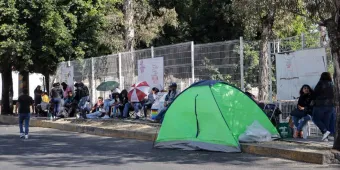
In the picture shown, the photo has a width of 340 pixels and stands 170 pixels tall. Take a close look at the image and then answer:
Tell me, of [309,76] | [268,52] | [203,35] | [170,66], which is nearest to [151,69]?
[170,66]

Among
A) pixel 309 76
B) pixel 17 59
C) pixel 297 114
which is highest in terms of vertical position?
pixel 17 59

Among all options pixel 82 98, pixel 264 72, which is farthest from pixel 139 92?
pixel 264 72

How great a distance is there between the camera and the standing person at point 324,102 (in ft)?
38.5

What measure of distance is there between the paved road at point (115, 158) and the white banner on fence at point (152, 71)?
13.0 feet

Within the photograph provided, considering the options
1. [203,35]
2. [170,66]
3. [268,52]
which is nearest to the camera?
[268,52]

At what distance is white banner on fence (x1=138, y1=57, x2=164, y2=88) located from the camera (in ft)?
59.4

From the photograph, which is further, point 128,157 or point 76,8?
point 76,8

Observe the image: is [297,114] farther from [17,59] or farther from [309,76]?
[17,59]

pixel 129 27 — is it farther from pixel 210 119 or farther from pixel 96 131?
pixel 210 119

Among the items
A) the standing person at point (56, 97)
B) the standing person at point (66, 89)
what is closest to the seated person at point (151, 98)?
the standing person at point (56, 97)

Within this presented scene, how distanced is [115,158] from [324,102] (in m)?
4.84

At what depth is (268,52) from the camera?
14000mm

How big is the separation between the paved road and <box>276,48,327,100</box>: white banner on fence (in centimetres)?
291

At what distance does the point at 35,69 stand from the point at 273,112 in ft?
50.3
